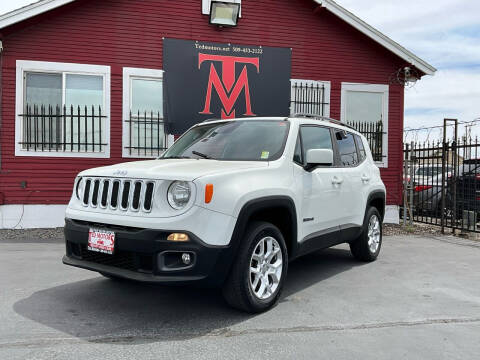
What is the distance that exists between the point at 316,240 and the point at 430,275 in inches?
78.9

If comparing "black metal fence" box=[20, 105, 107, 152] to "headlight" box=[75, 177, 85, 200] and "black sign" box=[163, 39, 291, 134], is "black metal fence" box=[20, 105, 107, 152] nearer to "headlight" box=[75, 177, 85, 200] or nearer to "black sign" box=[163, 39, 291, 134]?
"black sign" box=[163, 39, 291, 134]

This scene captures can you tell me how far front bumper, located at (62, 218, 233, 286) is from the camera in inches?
137

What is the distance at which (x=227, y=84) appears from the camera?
1044 cm

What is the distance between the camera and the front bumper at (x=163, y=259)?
349 cm

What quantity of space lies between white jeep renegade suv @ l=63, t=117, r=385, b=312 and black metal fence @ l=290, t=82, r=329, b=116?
18.3 feet

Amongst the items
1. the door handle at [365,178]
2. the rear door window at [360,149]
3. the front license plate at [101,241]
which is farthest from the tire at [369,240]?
the front license plate at [101,241]

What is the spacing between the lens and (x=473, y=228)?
9.46 metres

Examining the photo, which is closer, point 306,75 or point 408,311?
point 408,311

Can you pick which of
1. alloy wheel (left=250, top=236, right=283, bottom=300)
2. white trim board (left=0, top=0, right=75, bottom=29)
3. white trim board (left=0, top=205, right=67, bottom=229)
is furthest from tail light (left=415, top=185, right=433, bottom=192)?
white trim board (left=0, top=0, right=75, bottom=29)

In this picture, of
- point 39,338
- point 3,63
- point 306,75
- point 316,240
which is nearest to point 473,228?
point 306,75

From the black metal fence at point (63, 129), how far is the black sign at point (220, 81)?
158 centimetres

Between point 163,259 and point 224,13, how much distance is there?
8091mm

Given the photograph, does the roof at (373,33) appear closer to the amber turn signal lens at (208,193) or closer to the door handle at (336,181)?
the door handle at (336,181)

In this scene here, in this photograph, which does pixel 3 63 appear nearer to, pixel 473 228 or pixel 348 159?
pixel 348 159
